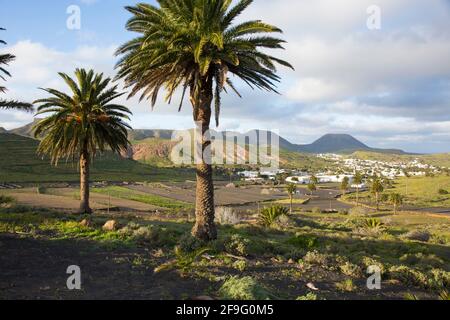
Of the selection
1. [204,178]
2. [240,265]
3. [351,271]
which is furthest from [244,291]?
[204,178]

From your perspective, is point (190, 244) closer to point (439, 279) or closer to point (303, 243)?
point (303, 243)

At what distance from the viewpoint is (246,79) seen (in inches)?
650

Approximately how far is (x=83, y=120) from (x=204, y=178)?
514 inches

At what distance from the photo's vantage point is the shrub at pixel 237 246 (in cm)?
1427

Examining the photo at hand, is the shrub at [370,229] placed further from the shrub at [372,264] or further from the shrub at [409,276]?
the shrub at [409,276]

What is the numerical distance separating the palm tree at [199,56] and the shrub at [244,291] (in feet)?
22.8

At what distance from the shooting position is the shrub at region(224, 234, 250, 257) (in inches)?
562

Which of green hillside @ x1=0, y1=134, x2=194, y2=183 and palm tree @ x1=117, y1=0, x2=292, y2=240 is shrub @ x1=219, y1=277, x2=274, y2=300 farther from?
green hillside @ x1=0, y1=134, x2=194, y2=183

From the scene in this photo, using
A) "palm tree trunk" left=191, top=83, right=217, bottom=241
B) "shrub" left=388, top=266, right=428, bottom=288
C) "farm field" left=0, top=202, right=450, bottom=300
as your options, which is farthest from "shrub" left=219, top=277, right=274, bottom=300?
"palm tree trunk" left=191, top=83, right=217, bottom=241

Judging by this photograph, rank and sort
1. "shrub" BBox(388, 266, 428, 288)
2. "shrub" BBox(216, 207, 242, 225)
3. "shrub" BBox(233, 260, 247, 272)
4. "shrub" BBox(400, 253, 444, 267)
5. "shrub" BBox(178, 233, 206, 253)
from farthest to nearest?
"shrub" BBox(216, 207, 242, 225) → "shrub" BBox(400, 253, 444, 267) → "shrub" BBox(178, 233, 206, 253) → "shrub" BBox(388, 266, 428, 288) → "shrub" BBox(233, 260, 247, 272)

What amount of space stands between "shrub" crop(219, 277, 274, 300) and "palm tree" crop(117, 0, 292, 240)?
694 centimetres

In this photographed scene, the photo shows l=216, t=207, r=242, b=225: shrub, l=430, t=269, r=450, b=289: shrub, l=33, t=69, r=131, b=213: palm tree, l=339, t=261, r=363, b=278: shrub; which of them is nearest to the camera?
l=430, t=269, r=450, b=289: shrub

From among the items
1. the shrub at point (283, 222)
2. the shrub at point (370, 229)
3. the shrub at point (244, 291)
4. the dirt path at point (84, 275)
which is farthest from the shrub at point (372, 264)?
the shrub at point (283, 222)
